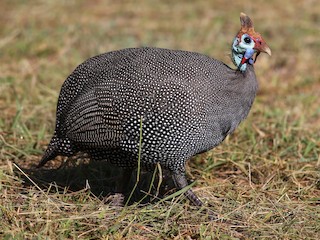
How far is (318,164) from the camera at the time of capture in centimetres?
455

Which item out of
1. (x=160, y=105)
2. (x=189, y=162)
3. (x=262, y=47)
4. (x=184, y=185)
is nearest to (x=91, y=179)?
(x=189, y=162)

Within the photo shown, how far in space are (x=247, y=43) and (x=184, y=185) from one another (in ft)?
2.79

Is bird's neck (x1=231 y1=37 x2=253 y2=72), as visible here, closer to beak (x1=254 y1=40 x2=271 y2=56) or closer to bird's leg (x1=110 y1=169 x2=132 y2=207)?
beak (x1=254 y1=40 x2=271 y2=56)

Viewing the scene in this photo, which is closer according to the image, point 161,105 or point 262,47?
point 161,105

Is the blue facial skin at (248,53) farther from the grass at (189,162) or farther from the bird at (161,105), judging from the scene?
the grass at (189,162)

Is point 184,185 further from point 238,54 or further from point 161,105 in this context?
point 238,54

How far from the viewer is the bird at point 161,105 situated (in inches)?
142

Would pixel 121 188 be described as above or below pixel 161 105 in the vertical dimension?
below

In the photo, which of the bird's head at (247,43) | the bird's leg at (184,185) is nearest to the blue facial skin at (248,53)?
the bird's head at (247,43)

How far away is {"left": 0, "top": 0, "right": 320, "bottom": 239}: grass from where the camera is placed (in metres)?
3.61

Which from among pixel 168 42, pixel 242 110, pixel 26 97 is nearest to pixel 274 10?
pixel 168 42

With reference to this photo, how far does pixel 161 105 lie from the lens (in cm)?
360

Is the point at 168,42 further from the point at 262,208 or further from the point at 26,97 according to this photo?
the point at 262,208

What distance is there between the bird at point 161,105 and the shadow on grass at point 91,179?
39 cm
